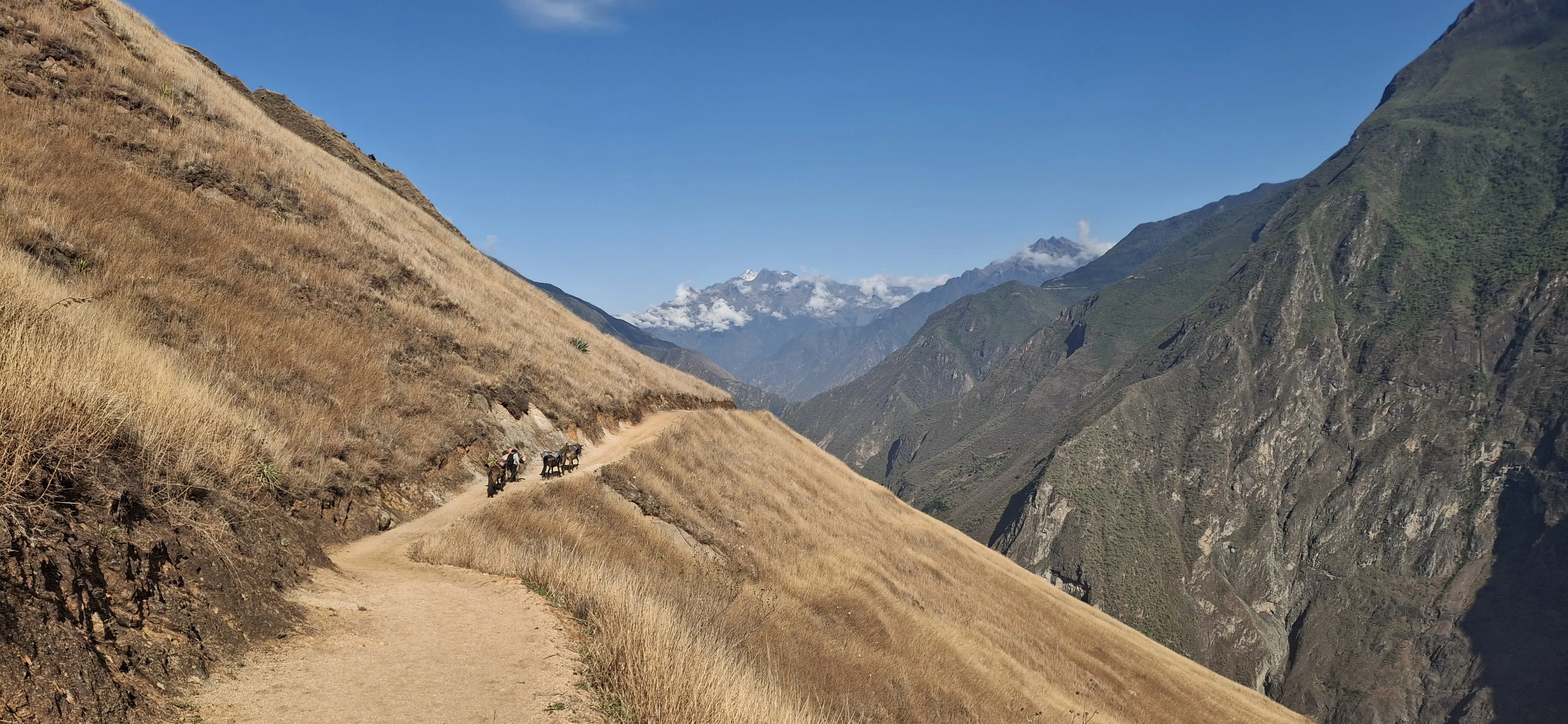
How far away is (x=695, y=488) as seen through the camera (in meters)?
21.6

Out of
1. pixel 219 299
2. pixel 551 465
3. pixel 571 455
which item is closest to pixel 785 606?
pixel 551 465

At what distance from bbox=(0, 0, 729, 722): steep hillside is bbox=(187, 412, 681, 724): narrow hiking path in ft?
1.31

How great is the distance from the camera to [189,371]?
35.7ft

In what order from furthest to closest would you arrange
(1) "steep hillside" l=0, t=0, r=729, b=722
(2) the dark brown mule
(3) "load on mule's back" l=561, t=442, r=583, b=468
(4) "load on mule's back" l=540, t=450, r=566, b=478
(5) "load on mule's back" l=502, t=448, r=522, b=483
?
(3) "load on mule's back" l=561, t=442, r=583, b=468
(4) "load on mule's back" l=540, t=450, r=566, b=478
(5) "load on mule's back" l=502, t=448, r=522, b=483
(2) the dark brown mule
(1) "steep hillside" l=0, t=0, r=729, b=722

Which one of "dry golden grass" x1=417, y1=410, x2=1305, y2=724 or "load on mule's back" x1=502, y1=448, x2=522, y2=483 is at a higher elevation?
"load on mule's back" x1=502, y1=448, x2=522, y2=483

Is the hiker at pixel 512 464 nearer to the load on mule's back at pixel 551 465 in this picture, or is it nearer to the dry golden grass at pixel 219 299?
the load on mule's back at pixel 551 465

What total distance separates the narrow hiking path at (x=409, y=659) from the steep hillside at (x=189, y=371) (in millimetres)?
398

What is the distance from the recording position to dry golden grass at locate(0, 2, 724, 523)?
8094mm

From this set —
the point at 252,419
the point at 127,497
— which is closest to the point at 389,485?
the point at 252,419

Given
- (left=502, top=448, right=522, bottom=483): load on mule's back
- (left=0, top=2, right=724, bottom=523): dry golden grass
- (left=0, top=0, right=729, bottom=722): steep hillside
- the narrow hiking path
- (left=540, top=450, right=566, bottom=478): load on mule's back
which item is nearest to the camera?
(left=0, top=0, right=729, bottom=722): steep hillside

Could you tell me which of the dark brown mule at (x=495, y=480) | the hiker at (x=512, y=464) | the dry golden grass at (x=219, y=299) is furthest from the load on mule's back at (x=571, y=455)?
the dry golden grass at (x=219, y=299)

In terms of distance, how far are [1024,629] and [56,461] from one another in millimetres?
27518

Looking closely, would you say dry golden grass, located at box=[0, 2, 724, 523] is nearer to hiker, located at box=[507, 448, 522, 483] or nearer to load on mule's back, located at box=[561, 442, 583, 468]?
hiker, located at box=[507, 448, 522, 483]

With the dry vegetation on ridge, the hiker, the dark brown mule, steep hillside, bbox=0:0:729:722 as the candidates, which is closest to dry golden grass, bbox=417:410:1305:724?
the dry vegetation on ridge
